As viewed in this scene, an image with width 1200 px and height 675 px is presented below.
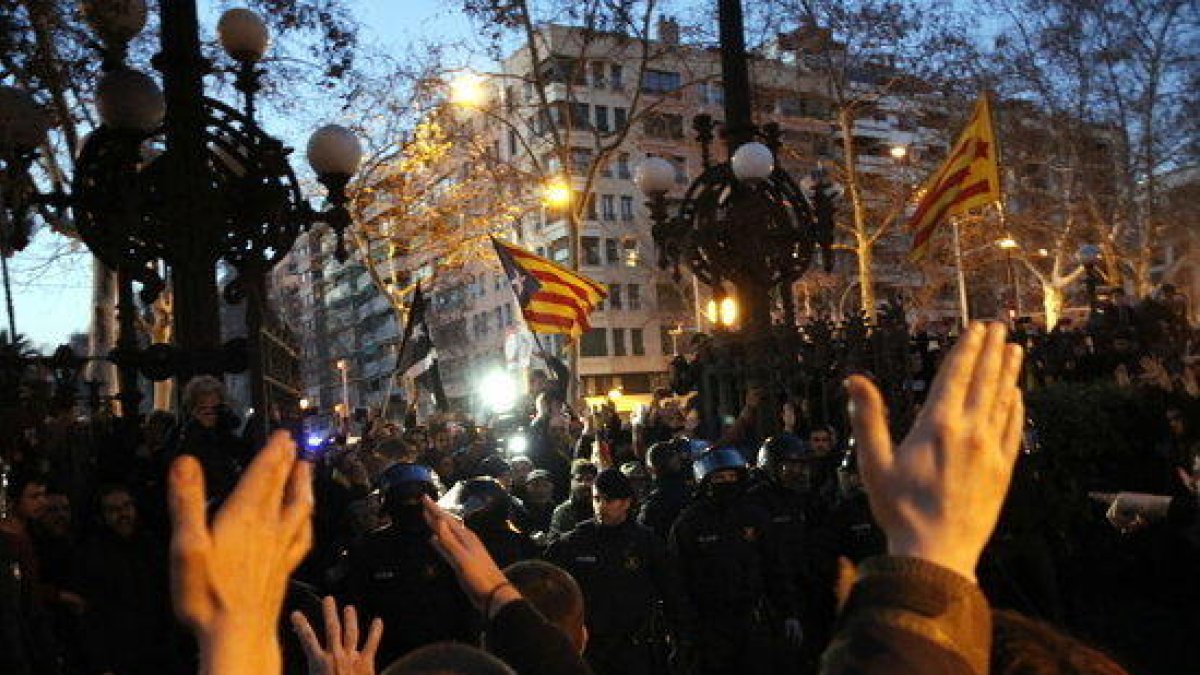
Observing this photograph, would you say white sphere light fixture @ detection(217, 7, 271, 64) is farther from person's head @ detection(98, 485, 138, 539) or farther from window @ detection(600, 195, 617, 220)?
window @ detection(600, 195, 617, 220)

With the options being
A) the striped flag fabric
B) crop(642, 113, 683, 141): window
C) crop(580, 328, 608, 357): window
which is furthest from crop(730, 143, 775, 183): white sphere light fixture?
crop(580, 328, 608, 357): window

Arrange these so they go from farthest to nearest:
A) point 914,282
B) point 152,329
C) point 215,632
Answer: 1. point 914,282
2. point 152,329
3. point 215,632

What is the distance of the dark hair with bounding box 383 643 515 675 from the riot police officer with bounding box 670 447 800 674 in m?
5.51

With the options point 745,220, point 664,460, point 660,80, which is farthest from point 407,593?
point 660,80

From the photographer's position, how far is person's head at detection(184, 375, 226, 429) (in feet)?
20.8

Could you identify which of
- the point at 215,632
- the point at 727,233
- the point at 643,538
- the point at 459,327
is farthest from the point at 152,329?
the point at 459,327

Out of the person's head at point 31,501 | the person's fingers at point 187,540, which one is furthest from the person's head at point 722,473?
the person's fingers at point 187,540

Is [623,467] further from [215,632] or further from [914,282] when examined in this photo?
[914,282]

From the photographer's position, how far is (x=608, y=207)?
68500 mm

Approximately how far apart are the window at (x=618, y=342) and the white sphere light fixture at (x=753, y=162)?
56289 millimetres

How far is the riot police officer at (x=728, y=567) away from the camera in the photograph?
24.1 ft

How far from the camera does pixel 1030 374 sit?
1142 centimetres

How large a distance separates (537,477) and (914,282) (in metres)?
61.3

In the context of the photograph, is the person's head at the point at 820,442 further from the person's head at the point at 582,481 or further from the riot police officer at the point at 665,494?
the person's head at the point at 582,481
